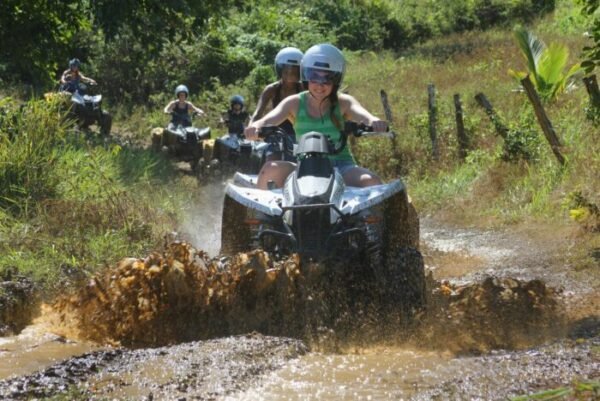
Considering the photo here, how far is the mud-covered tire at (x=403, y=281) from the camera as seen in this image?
654cm

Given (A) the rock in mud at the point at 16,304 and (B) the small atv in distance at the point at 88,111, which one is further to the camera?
→ (B) the small atv in distance at the point at 88,111

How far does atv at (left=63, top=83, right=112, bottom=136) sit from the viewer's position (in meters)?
19.8

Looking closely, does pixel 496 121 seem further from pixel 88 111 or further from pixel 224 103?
pixel 224 103

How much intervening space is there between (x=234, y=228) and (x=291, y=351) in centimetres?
149

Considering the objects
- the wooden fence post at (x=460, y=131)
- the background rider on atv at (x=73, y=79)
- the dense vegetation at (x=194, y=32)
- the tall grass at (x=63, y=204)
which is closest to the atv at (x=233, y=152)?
the dense vegetation at (x=194, y=32)

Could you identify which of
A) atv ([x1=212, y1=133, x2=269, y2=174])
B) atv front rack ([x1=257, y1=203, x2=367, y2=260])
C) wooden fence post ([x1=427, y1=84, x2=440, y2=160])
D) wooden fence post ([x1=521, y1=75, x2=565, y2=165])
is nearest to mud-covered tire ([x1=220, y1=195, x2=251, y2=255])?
atv front rack ([x1=257, y1=203, x2=367, y2=260])

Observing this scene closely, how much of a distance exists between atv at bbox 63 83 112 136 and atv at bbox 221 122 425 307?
1320 cm

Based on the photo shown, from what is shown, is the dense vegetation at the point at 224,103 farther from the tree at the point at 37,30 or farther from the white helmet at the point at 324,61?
the white helmet at the point at 324,61

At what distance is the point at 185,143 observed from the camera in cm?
1750

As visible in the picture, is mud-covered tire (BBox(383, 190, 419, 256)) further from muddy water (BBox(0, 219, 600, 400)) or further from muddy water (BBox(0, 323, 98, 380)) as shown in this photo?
muddy water (BBox(0, 323, 98, 380))

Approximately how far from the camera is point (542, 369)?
5.31m

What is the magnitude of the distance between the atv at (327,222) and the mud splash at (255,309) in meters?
0.13

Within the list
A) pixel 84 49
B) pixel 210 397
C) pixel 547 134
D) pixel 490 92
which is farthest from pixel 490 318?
pixel 84 49

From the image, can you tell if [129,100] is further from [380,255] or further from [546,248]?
[380,255]
